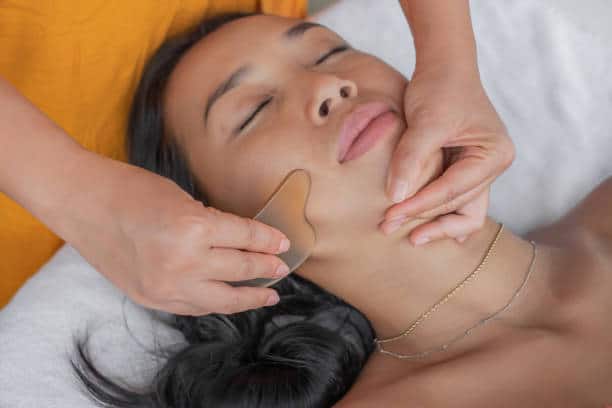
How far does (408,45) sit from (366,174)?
0.64m

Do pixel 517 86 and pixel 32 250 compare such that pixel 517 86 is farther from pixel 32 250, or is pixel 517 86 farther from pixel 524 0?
pixel 32 250

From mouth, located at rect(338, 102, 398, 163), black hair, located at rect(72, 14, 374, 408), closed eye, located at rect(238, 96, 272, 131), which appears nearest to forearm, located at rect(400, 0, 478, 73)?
mouth, located at rect(338, 102, 398, 163)

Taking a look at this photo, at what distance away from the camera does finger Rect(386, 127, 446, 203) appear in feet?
2.97

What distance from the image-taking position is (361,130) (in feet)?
3.16

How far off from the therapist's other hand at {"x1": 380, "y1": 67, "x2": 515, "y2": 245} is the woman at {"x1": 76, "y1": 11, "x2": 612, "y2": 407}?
30 millimetres

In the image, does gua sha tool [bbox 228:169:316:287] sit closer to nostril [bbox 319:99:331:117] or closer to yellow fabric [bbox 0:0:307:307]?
nostril [bbox 319:99:331:117]

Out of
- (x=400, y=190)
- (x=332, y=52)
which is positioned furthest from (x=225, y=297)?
(x=332, y=52)

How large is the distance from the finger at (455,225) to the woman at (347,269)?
1.0 inches

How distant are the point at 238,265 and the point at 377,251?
1.01 feet

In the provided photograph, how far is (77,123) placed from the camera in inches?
46.7

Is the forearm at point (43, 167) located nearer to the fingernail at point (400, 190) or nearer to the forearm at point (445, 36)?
the fingernail at point (400, 190)

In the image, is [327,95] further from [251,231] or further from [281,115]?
[251,231]

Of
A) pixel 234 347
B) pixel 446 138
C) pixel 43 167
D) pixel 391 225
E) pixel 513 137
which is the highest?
pixel 43 167

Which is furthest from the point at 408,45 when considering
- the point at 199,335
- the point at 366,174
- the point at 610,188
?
the point at 199,335
